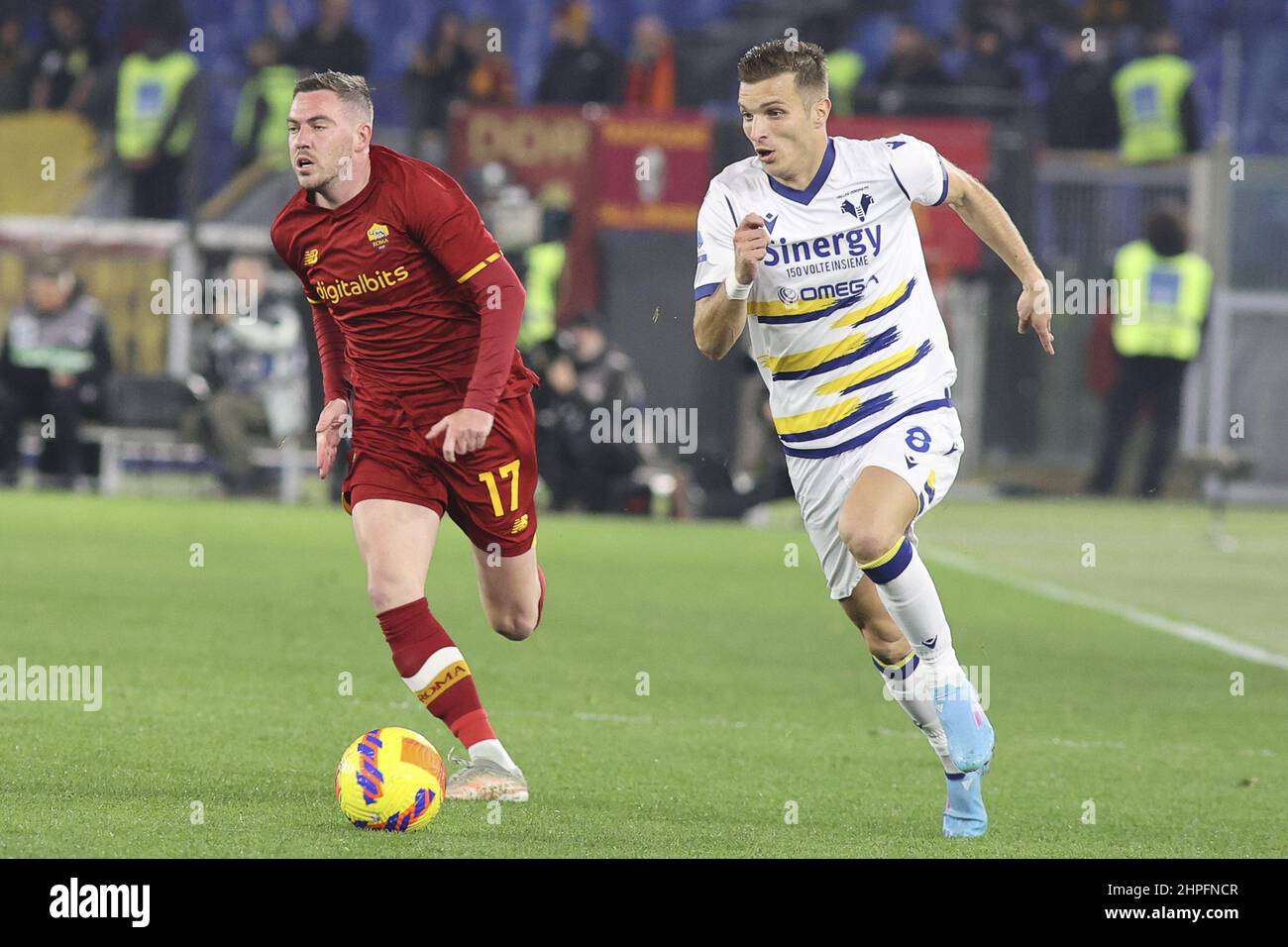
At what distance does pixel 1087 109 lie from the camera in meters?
21.2

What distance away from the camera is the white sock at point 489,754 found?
6332 millimetres

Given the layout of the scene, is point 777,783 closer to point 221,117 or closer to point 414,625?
point 414,625

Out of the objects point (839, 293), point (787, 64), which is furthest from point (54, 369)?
point (787, 64)

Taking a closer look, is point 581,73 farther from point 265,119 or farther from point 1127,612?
point 1127,612

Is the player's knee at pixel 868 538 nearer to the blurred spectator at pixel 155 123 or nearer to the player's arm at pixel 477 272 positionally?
the player's arm at pixel 477 272

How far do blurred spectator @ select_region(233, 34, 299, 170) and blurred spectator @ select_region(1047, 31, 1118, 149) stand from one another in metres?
7.14

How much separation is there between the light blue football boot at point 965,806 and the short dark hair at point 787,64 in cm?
194

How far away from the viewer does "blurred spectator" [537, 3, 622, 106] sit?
21219 mm

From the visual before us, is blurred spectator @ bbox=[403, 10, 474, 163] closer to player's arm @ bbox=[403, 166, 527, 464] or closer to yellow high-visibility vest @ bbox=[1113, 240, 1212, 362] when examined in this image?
yellow high-visibility vest @ bbox=[1113, 240, 1212, 362]

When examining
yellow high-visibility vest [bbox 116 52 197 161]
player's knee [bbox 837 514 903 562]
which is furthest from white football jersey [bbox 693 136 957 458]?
yellow high-visibility vest [bbox 116 52 197 161]

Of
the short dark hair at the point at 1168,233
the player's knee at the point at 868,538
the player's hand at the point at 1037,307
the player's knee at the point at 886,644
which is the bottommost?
the player's knee at the point at 886,644

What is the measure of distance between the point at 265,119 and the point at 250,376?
3.22 metres

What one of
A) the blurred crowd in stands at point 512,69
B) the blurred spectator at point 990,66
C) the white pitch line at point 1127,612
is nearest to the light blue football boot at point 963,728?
the white pitch line at point 1127,612
